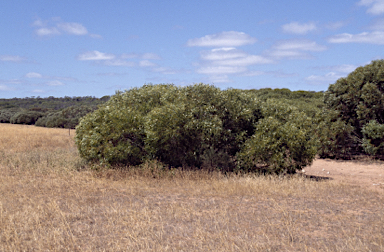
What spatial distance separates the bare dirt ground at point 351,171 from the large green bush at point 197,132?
250 centimetres

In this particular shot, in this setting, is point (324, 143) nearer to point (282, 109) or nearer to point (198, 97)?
point (282, 109)

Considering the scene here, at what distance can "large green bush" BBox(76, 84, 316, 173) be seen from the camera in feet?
35.4

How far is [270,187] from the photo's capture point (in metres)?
9.18

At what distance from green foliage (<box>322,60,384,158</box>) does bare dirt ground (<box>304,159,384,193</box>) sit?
0.76m

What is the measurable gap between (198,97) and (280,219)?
6082 mm

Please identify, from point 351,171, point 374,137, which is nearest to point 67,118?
point 351,171

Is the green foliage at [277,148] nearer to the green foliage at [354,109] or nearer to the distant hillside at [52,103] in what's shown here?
the green foliage at [354,109]

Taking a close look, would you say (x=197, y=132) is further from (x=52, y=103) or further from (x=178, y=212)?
(x=52, y=103)

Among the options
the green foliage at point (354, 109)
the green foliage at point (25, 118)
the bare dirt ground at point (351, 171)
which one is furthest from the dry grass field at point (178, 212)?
the green foliage at point (25, 118)

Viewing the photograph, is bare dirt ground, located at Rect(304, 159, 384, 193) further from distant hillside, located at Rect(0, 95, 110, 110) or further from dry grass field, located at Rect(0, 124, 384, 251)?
distant hillside, located at Rect(0, 95, 110, 110)

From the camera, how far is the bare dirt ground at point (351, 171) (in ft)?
41.4

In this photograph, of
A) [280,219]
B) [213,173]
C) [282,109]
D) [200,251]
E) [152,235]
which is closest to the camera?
[200,251]

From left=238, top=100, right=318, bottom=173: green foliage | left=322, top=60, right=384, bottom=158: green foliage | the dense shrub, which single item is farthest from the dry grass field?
the dense shrub

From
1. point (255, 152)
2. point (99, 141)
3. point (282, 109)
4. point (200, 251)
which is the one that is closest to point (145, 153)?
point (99, 141)
